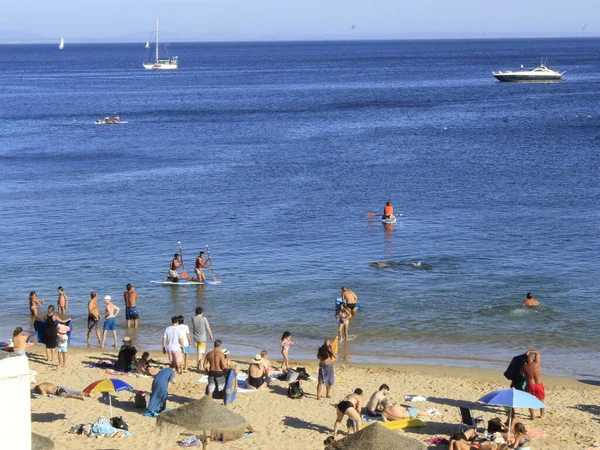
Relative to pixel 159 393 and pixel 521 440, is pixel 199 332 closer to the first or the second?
pixel 159 393

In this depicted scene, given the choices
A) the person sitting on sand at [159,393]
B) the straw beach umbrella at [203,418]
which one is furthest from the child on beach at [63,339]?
the straw beach umbrella at [203,418]

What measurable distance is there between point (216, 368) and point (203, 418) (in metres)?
3.51

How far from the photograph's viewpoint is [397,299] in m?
28.4

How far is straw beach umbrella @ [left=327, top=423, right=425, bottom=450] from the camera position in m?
14.2

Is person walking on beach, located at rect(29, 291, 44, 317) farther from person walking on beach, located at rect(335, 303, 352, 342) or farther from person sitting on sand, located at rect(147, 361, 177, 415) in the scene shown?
person sitting on sand, located at rect(147, 361, 177, 415)

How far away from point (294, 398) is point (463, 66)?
168m

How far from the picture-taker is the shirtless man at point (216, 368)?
18312 mm

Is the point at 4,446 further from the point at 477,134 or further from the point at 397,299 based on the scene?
the point at 477,134

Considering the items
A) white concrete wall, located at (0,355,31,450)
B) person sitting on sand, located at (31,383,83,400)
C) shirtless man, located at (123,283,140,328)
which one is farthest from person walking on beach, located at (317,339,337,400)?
white concrete wall, located at (0,355,31,450)

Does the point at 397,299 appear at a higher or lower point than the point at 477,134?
lower

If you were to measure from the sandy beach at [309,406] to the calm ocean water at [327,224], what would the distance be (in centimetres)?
184

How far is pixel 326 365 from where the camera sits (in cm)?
1870

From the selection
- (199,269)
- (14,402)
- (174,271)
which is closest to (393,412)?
(14,402)

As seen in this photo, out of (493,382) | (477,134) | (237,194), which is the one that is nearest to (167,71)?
(477,134)
